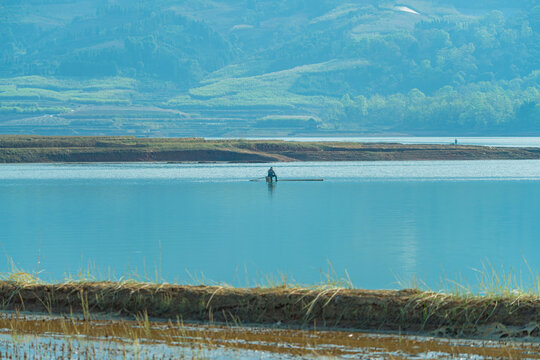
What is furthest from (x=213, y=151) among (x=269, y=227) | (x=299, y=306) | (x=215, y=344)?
(x=215, y=344)

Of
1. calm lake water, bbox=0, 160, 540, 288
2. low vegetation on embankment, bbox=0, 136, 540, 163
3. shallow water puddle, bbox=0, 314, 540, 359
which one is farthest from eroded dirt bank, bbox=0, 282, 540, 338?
low vegetation on embankment, bbox=0, 136, 540, 163

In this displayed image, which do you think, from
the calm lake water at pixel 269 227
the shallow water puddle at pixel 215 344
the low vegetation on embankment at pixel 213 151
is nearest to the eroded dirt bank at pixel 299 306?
the shallow water puddle at pixel 215 344

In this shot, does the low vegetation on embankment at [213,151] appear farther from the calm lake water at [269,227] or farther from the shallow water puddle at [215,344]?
the shallow water puddle at [215,344]

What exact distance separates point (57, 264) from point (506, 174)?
1832 inches

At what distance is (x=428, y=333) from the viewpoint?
33.7ft

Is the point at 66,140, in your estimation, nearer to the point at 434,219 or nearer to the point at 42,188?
the point at 42,188

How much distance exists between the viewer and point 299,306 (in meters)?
11.0

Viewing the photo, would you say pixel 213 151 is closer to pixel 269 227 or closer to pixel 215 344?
pixel 269 227

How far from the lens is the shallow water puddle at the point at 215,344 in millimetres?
9219

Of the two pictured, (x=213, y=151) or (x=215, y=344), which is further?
(x=213, y=151)

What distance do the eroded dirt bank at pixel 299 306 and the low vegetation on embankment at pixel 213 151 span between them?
68517mm

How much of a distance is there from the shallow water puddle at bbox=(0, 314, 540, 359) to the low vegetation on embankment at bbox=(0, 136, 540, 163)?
6989cm

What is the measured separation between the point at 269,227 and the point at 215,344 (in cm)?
1826

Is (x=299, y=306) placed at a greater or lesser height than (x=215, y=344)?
greater
